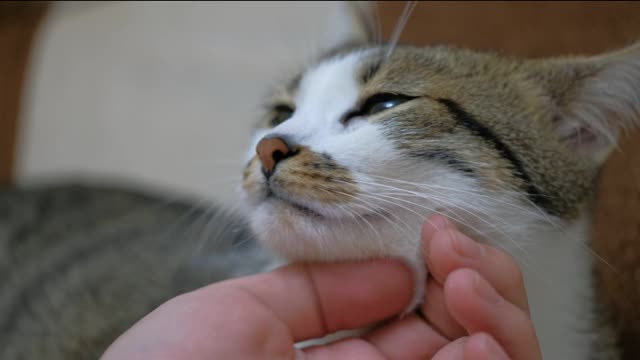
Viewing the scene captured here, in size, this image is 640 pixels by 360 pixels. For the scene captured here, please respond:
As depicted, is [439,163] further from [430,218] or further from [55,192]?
[55,192]

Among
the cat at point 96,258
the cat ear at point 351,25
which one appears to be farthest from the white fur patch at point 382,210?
the cat ear at point 351,25

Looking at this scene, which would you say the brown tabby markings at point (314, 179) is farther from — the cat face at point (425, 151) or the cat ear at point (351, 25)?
the cat ear at point (351, 25)

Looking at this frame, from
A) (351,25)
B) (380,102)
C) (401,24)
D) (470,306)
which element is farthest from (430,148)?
(351,25)

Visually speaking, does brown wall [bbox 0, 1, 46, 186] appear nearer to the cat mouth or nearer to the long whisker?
the long whisker

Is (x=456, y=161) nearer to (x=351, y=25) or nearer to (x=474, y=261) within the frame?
(x=474, y=261)

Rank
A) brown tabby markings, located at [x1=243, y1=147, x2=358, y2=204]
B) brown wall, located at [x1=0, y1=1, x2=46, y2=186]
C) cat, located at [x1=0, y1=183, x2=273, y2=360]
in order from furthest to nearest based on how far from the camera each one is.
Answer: brown wall, located at [x1=0, y1=1, x2=46, y2=186] < cat, located at [x1=0, y1=183, x2=273, y2=360] < brown tabby markings, located at [x1=243, y1=147, x2=358, y2=204]

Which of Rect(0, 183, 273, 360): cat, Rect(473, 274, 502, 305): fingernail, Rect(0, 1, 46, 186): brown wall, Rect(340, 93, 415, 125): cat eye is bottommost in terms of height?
Rect(0, 183, 273, 360): cat

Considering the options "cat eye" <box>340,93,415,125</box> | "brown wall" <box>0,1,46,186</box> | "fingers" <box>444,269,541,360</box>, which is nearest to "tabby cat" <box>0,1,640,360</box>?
"cat eye" <box>340,93,415,125</box>

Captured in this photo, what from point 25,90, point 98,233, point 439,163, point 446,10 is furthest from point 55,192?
point 439,163
